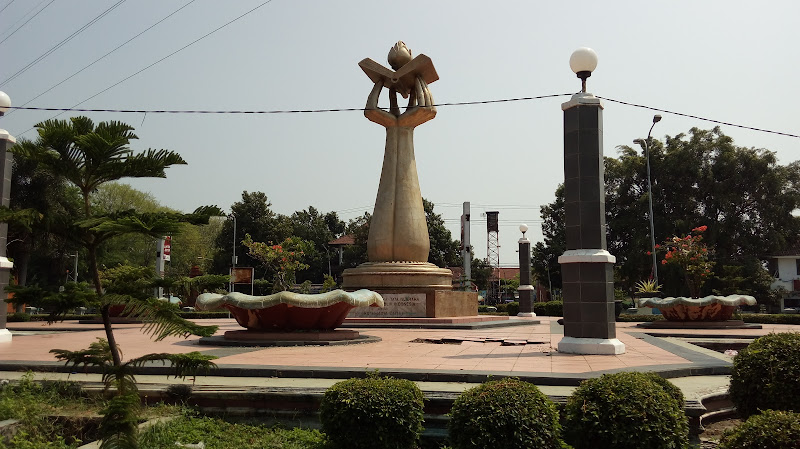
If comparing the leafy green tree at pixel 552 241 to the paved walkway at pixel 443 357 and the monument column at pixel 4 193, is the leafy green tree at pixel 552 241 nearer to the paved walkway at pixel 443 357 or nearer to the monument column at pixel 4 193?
the paved walkway at pixel 443 357

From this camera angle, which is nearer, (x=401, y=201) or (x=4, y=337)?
(x=4, y=337)

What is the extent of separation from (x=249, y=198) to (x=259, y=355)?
44.1 metres

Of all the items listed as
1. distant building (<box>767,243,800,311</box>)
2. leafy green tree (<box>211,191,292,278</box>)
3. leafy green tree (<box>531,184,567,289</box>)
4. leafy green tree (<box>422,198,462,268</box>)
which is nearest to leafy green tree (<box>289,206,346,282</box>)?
leafy green tree (<box>211,191,292,278</box>)

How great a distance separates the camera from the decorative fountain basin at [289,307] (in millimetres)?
10898

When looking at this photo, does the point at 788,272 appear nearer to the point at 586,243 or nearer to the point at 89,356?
the point at 586,243

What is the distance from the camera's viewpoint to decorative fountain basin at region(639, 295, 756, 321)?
17.8 meters

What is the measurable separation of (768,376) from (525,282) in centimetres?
2185

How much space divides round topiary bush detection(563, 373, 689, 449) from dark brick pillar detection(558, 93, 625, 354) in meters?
5.12

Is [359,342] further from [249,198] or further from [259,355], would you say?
[249,198]

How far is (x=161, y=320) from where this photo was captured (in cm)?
451

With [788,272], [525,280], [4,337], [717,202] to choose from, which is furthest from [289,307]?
[788,272]

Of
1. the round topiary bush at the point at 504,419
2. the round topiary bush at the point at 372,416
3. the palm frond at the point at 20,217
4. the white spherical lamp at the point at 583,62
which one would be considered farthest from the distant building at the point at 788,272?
the palm frond at the point at 20,217

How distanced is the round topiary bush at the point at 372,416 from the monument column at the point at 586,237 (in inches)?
217

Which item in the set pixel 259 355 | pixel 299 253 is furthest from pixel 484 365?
pixel 299 253
